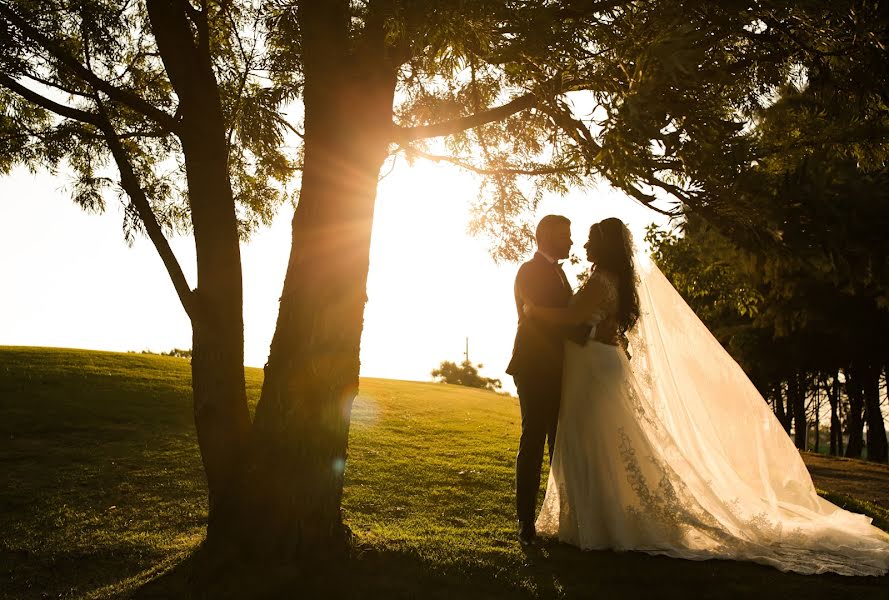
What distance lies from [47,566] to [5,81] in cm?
488

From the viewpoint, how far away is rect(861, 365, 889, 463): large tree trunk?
84.4 ft

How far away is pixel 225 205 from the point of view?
6.25m

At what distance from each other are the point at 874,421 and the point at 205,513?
2671cm

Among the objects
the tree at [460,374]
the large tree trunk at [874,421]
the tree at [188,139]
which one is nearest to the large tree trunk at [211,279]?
the tree at [188,139]

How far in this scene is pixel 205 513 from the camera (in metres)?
8.51

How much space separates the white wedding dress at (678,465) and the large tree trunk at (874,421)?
74.5 ft

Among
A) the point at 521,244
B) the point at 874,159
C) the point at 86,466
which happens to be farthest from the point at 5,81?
the point at 874,159

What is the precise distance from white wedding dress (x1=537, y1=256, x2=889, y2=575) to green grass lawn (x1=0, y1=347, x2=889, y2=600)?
0.32 metres

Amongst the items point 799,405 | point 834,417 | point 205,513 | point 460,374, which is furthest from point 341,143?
point 460,374

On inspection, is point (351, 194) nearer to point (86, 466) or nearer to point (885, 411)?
point (86, 466)

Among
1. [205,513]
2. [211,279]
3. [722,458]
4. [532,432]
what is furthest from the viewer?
[205,513]

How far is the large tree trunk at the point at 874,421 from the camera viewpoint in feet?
84.4

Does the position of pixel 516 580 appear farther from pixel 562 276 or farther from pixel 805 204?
pixel 805 204

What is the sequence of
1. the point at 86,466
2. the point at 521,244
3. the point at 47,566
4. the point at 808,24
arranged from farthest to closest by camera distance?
the point at 521,244, the point at 86,466, the point at 47,566, the point at 808,24
